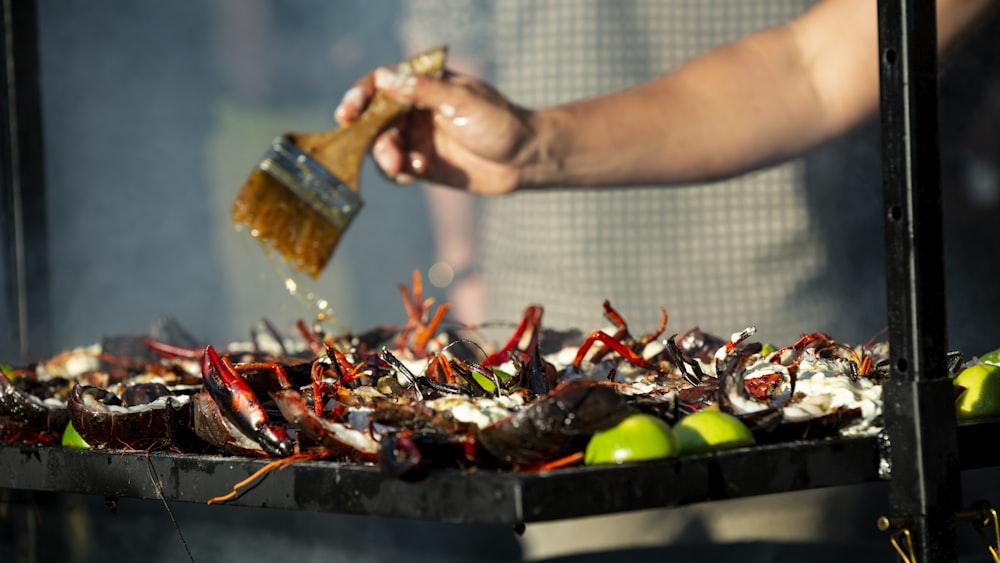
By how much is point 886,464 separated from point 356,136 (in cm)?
146

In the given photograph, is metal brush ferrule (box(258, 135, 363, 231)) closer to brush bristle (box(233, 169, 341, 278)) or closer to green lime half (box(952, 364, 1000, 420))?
brush bristle (box(233, 169, 341, 278))

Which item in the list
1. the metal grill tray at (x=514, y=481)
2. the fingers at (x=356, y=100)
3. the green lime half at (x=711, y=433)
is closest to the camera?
the metal grill tray at (x=514, y=481)

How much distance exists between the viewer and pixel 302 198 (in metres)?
2.21

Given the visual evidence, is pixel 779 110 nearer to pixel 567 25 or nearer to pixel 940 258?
pixel 567 25

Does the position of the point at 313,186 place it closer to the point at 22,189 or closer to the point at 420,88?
the point at 420,88

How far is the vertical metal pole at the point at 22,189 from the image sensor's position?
8.32 ft

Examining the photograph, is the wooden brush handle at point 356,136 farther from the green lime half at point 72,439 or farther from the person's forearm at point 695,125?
the green lime half at point 72,439

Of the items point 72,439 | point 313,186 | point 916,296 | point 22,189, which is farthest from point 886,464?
point 22,189

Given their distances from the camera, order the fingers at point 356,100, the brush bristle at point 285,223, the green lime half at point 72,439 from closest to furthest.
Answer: the green lime half at point 72,439, the brush bristle at point 285,223, the fingers at point 356,100

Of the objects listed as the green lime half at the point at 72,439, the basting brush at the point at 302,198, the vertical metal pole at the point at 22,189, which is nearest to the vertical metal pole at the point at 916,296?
the green lime half at the point at 72,439

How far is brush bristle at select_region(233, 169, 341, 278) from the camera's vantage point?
7.20ft

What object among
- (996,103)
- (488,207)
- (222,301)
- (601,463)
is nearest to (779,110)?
(996,103)

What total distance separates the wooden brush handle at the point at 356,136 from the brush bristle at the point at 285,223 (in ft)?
0.30

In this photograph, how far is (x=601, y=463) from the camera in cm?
94
